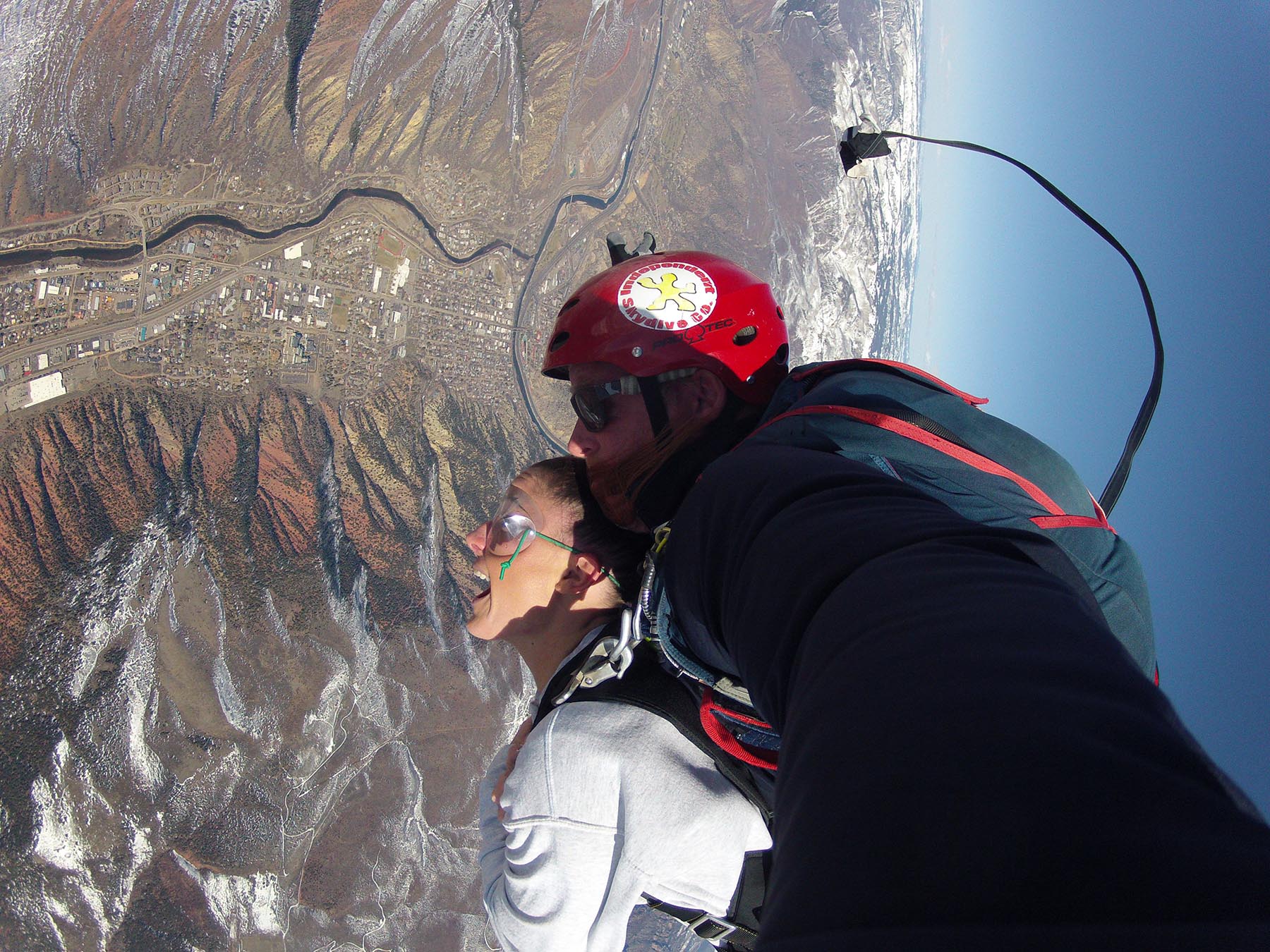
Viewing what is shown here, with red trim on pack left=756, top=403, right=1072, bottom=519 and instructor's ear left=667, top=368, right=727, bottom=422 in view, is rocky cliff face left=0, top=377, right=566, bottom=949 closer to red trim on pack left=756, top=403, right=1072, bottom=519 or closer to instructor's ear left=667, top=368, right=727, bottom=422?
instructor's ear left=667, top=368, right=727, bottom=422

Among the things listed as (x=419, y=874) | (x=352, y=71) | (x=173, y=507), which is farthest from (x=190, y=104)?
(x=419, y=874)

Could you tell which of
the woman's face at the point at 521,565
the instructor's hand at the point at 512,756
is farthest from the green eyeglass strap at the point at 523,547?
the instructor's hand at the point at 512,756

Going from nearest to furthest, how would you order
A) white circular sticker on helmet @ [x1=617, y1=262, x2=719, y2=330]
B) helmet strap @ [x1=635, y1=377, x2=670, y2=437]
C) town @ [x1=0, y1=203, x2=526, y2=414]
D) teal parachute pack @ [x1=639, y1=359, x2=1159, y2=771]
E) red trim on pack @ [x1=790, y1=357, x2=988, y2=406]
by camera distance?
teal parachute pack @ [x1=639, y1=359, x2=1159, y2=771], red trim on pack @ [x1=790, y1=357, x2=988, y2=406], helmet strap @ [x1=635, y1=377, x2=670, y2=437], white circular sticker on helmet @ [x1=617, y1=262, x2=719, y2=330], town @ [x1=0, y1=203, x2=526, y2=414]

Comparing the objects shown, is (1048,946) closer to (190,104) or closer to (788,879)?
(788,879)

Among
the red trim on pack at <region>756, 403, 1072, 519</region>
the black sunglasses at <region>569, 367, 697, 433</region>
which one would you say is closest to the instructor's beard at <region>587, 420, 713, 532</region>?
the black sunglasses at <region>569, 367, 697, 433</region>

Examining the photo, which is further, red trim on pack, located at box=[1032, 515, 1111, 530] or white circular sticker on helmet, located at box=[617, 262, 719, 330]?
white circular sticker on helmet, located at box=[617, 262, 719, 330]

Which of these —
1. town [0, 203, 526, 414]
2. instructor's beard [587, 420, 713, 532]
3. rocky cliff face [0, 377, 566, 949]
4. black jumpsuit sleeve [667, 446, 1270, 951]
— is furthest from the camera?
town [0, 203, 526, 414]

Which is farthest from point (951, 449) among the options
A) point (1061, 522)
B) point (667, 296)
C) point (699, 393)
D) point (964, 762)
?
point (667, 296)

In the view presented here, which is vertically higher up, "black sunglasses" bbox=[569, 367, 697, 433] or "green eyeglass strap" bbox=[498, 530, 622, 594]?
"black sunglasses" bbox=[569, 367, 697, 433]
